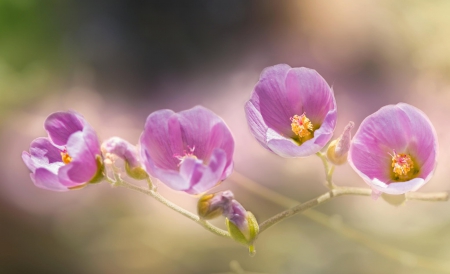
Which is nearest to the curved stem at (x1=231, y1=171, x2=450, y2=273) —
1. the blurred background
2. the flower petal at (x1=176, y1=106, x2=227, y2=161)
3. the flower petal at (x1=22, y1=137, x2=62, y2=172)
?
the blurred background

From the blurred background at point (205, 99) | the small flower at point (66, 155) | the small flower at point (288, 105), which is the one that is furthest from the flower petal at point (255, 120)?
the blurred background at point (205, 99)

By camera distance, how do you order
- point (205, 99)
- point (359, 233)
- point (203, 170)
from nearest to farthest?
1. point (203, 170)
2. point (359, 233)
3. point (205, 99)

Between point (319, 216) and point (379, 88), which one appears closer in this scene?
point (319, 216)

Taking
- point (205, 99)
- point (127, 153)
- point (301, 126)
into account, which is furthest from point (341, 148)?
point (205, 99)

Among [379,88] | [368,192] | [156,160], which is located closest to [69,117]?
[156,160]

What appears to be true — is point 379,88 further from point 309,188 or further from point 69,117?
point 69,117

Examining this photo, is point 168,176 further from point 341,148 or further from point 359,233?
point 359,233

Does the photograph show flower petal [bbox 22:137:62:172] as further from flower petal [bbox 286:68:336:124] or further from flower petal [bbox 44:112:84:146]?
flower petal [bbox 286:68:336:124]
